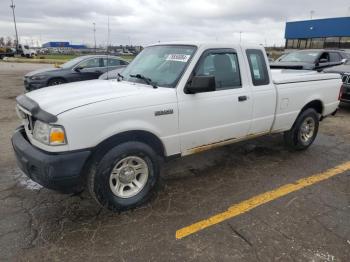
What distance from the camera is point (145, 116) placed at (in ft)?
11.2

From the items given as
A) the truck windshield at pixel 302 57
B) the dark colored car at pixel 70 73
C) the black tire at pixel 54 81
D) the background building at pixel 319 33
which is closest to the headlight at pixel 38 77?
the dark colored car at pixel 70 73

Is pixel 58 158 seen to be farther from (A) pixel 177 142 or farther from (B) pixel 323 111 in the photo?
(B) pixel 323 111

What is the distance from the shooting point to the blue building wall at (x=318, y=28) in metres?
41.2

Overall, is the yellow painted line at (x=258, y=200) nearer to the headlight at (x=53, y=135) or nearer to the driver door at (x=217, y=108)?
the driver door at (x=217, y=108)

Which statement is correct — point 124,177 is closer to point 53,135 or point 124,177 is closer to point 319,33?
point 53,135

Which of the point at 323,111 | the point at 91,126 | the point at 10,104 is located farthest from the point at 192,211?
the point at 10,104

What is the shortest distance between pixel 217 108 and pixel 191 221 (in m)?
1.46

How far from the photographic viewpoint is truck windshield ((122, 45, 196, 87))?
3848mm

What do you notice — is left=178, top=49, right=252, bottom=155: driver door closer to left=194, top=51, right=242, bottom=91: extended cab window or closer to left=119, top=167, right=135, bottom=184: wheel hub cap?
left=194, top=51, right=242, bottom=91: extended cab window

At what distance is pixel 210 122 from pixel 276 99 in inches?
53.6

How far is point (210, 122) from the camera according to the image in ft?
13.1

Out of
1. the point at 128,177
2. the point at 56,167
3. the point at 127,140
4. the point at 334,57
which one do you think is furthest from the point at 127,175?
the point at 334,57

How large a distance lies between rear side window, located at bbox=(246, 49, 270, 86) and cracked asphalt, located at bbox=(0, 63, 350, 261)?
1323 mm

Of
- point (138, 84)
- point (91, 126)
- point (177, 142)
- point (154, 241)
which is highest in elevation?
point (138, 84)
